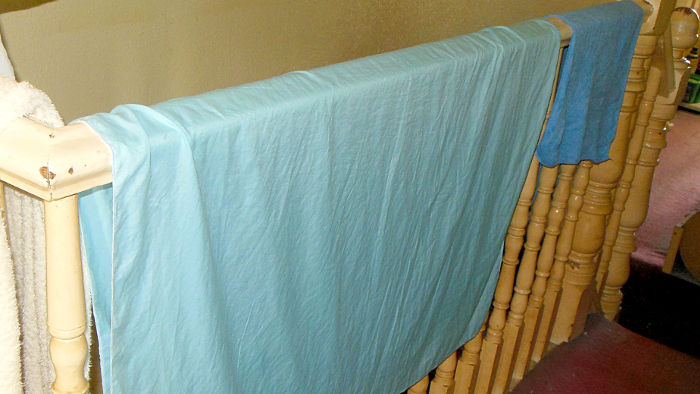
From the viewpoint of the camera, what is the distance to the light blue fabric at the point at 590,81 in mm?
1093

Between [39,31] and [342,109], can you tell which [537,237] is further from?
[39,31]

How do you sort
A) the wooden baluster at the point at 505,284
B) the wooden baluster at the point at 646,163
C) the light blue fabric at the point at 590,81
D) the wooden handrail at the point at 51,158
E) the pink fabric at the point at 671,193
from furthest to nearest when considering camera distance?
the pink fabric at the point at 671,193 → the wooden baluster at the point at 646,163 → the wooden baluster at the point at 505,284 → the light blue fabric at the point at 590,81 → the wooden handrail at the point at 51,158

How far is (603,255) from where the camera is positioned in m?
1.69

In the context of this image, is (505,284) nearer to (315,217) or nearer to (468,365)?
(468,365)

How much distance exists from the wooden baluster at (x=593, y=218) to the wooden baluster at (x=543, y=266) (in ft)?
0.33

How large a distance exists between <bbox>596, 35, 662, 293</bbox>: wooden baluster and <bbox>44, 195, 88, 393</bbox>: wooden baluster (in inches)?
43.4

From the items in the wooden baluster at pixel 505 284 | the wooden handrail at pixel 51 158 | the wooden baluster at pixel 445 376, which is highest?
the wooden handrail at pixel 51 158

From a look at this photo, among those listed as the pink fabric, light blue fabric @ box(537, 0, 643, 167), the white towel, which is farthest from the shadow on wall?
the pink fabric

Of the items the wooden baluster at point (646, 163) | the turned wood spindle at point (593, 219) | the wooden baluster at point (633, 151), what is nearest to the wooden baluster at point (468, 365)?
the turned wood spindle at point (593, 219)

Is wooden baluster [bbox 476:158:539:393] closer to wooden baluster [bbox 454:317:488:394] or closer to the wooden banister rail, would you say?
wooden baluster [bbox 454:317:488:394]

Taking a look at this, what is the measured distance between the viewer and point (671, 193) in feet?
10.1

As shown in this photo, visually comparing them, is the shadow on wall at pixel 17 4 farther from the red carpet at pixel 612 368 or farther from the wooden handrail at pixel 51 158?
the red carpet at pixel 612 368

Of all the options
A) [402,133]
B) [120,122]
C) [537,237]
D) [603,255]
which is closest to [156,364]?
[120,122]

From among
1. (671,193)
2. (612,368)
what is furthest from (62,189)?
(671,193)
